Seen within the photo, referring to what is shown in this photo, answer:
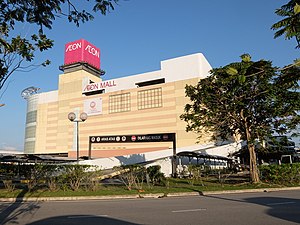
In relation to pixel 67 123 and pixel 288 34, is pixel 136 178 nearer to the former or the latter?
pixel 288 34

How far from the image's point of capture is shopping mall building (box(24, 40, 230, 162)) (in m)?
Result: 57.0

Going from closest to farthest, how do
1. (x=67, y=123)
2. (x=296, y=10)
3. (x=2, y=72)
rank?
1. (x=296, y=10)
2. (x=2, y=72)
3. (x=67, y=123)

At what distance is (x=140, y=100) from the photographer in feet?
203

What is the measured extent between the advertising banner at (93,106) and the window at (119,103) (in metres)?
3.17

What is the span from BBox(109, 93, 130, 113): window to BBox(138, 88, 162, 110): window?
338 cm

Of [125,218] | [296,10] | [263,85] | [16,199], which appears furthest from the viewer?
[263,85]

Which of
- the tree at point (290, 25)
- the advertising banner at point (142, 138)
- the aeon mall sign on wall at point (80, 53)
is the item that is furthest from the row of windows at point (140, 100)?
the tree at point (290, 25)

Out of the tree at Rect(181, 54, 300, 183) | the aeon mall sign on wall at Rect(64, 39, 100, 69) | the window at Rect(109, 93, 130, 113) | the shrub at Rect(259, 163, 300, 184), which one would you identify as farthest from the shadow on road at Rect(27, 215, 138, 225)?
the aeon mall sign on wall at Rect(64, 39, 100, 69)

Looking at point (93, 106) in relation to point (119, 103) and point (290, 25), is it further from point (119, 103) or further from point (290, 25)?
point (290, 25)

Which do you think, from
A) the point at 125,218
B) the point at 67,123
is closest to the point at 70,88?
the point at 67,123

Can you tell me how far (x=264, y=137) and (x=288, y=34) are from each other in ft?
56.2

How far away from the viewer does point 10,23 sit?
436 cm

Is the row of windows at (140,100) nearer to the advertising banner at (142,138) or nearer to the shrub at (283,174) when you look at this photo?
the advertising banner at (142,138)

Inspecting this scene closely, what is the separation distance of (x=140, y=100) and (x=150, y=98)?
2.61m
